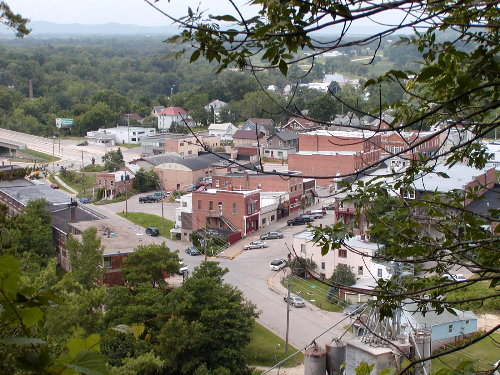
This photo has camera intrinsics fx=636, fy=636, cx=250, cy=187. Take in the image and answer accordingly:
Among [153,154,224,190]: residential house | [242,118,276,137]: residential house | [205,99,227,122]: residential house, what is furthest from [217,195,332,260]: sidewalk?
[205,99,227,122]: residential house

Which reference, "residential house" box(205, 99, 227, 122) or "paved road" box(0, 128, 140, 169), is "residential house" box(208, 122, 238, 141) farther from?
"paved road" box(0, 128, 140, 169)

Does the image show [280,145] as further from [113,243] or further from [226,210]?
[113,243]

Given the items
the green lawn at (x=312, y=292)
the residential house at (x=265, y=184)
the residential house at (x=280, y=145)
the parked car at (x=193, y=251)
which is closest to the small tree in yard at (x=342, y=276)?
the green lawn at (x=312, y=292)

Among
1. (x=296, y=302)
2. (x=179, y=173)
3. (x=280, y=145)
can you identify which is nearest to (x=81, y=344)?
(x=296, y=302)

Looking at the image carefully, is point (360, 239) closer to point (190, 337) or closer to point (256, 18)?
point (190, 337)

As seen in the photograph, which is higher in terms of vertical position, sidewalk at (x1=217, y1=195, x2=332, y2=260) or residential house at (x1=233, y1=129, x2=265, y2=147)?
residential house at (x1=233, y1=129, x2=265, y2=147)

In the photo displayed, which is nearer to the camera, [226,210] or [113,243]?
[113,243]
